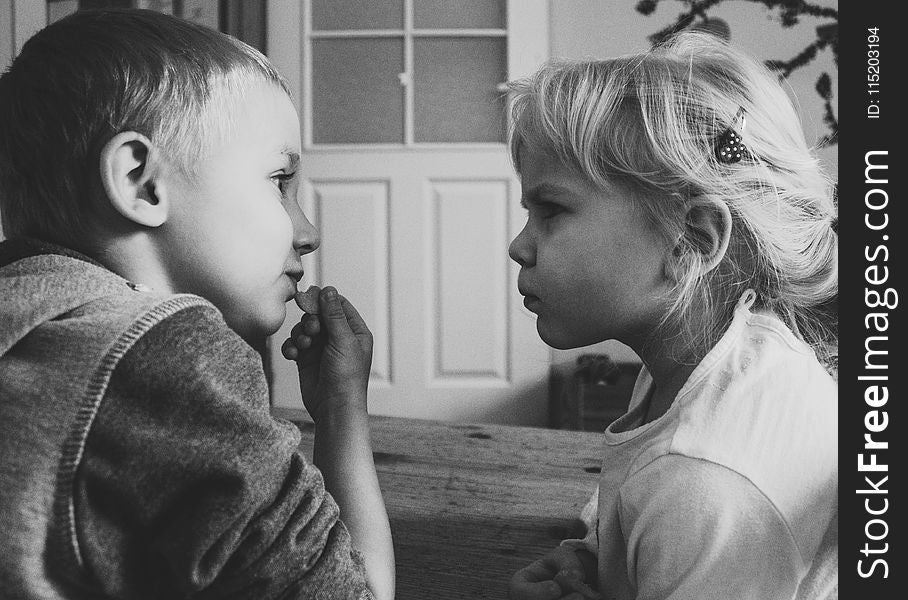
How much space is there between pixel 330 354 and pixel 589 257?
0.99 ft

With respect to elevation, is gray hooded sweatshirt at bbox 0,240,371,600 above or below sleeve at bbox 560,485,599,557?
above

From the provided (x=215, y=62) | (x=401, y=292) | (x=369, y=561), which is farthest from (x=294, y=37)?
(x=369, y=561)

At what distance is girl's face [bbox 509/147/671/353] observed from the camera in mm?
905

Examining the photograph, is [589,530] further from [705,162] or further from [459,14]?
[459,14]

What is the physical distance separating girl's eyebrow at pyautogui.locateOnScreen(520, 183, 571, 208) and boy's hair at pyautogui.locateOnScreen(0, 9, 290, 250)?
0.35 m

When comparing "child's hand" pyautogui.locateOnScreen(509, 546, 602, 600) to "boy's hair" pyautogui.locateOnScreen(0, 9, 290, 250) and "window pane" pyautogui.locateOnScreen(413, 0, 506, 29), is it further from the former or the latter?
"window pane" pyautogui.locateOnScreen(413, 0, 506, 29)

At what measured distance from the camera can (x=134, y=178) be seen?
2.35 feet

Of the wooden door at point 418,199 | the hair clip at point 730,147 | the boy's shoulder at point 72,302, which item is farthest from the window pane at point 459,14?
the boy's shoulder at point 72,302

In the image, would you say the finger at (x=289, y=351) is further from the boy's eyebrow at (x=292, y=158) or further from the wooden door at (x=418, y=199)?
the wooden door at (x=418, y=199)

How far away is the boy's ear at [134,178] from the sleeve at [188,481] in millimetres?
163

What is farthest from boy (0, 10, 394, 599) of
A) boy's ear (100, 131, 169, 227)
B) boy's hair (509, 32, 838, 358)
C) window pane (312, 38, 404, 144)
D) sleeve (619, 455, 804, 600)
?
window pane (312, 38, 404, 144)

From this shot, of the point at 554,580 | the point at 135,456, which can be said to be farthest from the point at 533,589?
the point at 135,456

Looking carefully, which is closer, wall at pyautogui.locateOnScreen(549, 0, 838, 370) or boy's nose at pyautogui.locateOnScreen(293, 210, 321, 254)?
boy's nose at pyautogui.locateOnScreen(293, 210, 321, 254)
